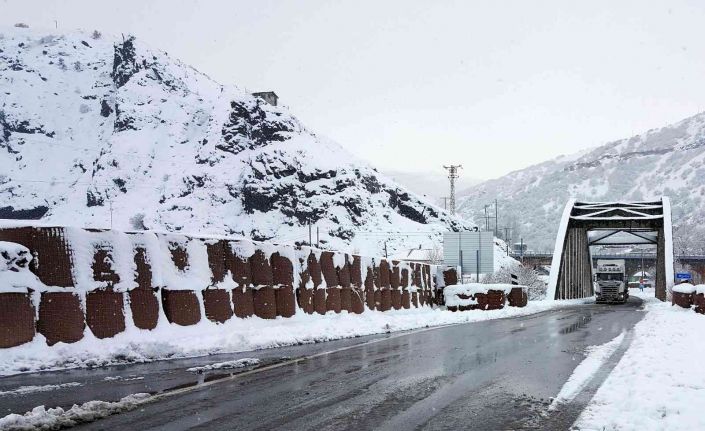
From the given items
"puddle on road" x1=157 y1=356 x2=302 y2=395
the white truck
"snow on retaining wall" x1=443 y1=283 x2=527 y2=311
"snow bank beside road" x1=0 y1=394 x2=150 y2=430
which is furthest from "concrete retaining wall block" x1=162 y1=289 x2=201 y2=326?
the white truck

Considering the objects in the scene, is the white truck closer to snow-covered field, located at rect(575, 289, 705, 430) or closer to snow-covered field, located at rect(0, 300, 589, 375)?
snow-covered field, located at rect(0, 300, 589, 375)

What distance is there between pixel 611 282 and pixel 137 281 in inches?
1716

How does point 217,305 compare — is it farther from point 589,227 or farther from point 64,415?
point 589,227

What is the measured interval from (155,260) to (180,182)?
627 feet

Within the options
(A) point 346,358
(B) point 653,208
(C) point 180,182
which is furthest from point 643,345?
(C) point 180,182

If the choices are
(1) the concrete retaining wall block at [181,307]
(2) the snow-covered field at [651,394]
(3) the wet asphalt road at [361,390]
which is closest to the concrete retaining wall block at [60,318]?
(3) the wet asphalt road at [361,390]

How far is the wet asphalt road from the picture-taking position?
552 cm

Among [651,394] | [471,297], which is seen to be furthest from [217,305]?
[471,297]

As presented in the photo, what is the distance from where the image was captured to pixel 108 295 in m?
10.1

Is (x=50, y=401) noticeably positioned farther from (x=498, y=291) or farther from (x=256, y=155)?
(x=256, y=155)

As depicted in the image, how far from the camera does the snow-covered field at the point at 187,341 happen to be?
8.86 meters

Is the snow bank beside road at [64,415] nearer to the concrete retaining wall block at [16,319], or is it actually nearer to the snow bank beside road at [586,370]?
the concrete retaining wall block at [16,319]

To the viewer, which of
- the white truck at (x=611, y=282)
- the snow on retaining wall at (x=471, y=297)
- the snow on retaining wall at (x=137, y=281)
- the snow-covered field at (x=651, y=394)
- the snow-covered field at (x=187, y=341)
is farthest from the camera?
the white truck at (x=611, y=282)

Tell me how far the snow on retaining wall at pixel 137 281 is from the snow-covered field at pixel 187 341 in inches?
5.1
